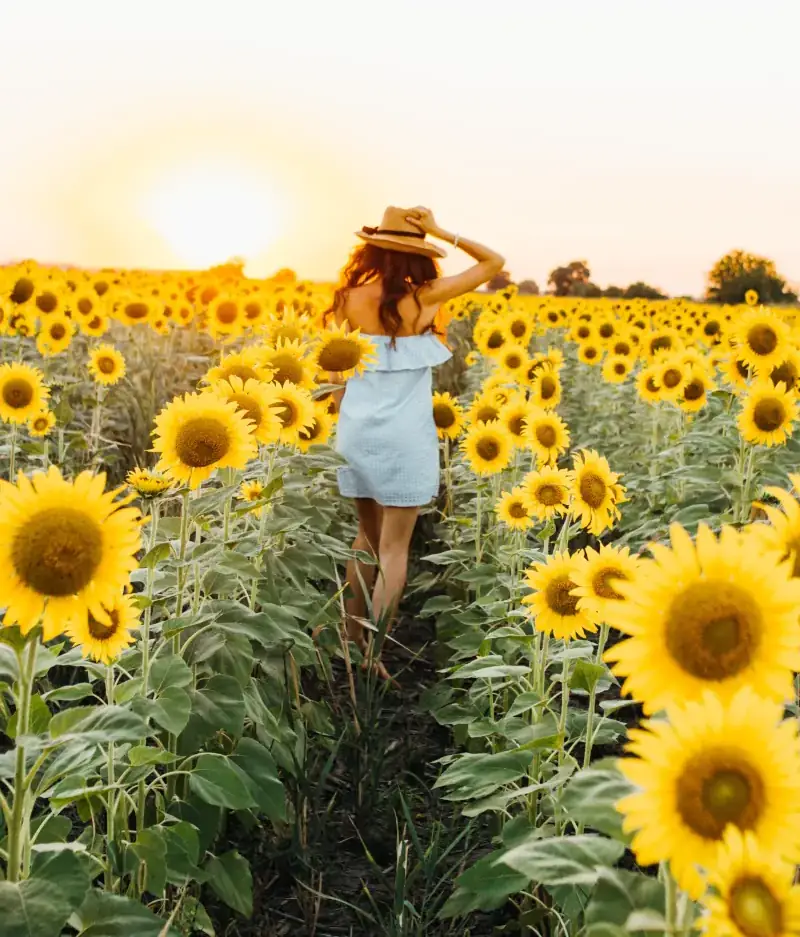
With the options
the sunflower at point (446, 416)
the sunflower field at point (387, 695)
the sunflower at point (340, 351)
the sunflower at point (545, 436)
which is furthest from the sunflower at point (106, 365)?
the sunflower at point (545, 436)

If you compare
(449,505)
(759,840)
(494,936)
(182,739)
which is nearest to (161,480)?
(182,739)

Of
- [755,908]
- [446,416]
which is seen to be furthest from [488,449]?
[755,908]

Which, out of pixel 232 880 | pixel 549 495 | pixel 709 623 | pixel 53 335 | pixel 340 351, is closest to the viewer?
pixel 709 623

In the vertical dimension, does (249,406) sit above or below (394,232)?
below

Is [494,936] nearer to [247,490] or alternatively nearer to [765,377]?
[247,490]

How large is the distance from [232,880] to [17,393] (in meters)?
3.57

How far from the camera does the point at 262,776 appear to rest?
271 centimetres

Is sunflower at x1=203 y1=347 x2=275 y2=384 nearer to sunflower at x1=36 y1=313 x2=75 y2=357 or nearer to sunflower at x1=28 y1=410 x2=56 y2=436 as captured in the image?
sunflower at x1=28 y1=410 x2=56 y2=436

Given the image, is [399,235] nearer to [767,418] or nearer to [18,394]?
[767,418]

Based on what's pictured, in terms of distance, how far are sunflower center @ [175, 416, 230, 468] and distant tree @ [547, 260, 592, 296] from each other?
1080 inches

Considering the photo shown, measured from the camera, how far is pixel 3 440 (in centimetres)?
627

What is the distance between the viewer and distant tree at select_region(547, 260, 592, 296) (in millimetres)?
30359

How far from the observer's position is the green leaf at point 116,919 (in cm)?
192

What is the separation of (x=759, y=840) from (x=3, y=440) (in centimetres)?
589
